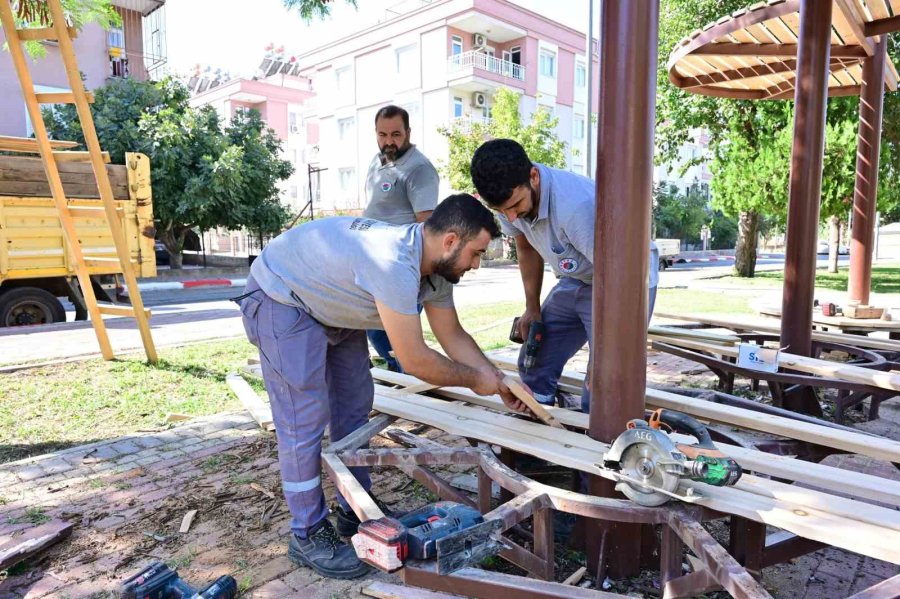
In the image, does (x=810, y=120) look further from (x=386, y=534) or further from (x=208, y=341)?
(x=208, y=341)

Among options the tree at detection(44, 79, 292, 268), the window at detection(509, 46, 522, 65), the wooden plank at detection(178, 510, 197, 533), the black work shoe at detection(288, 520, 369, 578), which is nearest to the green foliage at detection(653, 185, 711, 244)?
the window at detection(509, 46, 522, 65)

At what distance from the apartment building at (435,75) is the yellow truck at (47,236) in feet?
59.0

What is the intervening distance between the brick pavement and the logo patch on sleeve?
139 cm

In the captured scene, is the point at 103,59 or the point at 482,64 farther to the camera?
the point at 482,64

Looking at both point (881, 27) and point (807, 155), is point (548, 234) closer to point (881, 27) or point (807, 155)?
point (807, 155)

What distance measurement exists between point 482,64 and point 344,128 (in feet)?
28.2

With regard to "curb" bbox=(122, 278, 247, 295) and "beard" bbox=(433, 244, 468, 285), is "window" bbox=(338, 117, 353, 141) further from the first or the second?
"beard" bbox=(433, 244, 468, 285)

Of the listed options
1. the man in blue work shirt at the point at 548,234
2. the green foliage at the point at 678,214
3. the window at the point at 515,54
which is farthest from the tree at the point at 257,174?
the green foliage at the point at 678,214

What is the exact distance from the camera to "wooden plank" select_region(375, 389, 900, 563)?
1720 mm

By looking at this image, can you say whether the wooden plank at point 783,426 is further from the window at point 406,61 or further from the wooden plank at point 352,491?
the window at point 406,61

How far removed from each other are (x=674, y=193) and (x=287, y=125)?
82.0 feet

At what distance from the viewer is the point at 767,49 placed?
5484 millimetres

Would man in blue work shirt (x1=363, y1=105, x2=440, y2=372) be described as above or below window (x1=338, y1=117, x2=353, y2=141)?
below

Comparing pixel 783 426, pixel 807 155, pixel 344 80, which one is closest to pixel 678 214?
pixel 344 80
